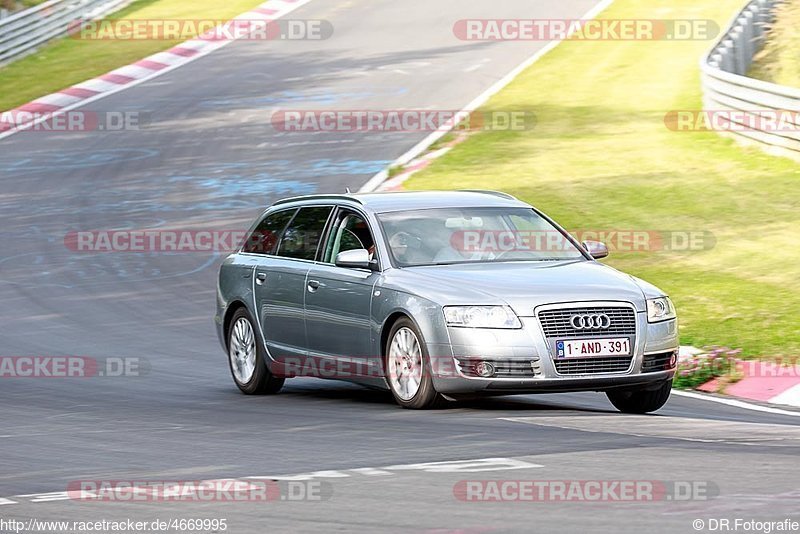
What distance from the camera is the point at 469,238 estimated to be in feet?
38.8

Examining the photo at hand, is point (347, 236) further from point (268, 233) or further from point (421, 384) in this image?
point (421, 384)

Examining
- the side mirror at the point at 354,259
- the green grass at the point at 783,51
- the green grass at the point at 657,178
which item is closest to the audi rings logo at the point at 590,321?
the side mirror at the point at 354,259

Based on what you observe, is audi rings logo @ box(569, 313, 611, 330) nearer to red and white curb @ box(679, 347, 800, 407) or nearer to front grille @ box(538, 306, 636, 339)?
front grille @ box(538, 306, 636, 339)

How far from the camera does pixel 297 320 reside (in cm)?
1241

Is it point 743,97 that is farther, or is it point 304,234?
point 743,97

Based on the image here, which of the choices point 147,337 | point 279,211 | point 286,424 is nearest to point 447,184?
point 147,337

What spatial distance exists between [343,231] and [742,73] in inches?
821

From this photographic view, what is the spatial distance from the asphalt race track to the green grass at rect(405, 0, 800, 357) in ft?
5.93

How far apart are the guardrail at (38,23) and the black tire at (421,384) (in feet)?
88.7

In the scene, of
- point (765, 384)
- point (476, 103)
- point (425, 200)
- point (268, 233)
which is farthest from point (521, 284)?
point (476, 103)

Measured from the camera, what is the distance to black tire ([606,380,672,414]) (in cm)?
1120

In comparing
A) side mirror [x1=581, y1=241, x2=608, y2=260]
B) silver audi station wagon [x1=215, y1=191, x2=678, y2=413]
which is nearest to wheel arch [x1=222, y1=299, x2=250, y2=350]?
silver audi station wagon [x1=215, y1=191, x2=678, y2=413]

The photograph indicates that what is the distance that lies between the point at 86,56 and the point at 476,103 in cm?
1086

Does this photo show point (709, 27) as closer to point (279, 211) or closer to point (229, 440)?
point (279, 211)
